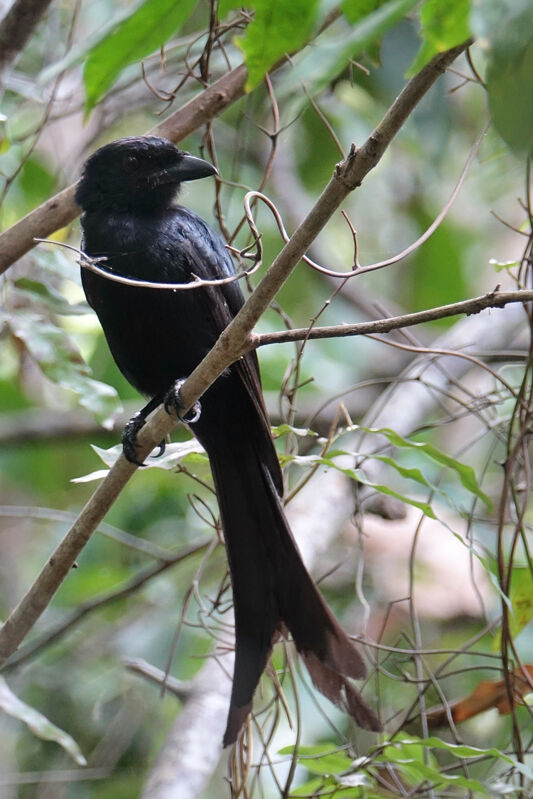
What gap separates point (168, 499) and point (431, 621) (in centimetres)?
121

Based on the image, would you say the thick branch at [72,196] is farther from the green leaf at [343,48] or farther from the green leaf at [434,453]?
the green leaf at [343,48]

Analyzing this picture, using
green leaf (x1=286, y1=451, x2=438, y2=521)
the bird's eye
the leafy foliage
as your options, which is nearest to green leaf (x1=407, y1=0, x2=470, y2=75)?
the leafy foliage

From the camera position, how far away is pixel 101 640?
392 cm

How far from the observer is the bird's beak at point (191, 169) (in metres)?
2.56

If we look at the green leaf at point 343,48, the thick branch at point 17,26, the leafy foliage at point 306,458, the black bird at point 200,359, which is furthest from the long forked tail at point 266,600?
the green leaf at point 343,48

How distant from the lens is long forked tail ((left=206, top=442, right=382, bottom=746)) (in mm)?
2109

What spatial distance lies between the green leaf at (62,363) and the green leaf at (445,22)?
1.76 m

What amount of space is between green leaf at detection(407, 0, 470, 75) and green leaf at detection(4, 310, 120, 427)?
1761 millimetres

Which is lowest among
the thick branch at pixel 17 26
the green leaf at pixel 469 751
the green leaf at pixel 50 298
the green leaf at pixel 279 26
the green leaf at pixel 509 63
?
the green leaf at pixel 469 751

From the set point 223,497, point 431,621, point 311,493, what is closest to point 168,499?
point 311,493

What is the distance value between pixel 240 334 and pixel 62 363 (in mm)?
1078

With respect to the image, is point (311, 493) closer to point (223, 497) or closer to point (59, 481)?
point (223, 497)

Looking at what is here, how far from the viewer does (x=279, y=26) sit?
0.98 metres

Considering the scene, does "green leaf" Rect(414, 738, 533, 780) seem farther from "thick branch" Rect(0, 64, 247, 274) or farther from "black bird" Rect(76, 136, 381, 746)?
"thick branch" Rect(0, 64, 247, 274)
